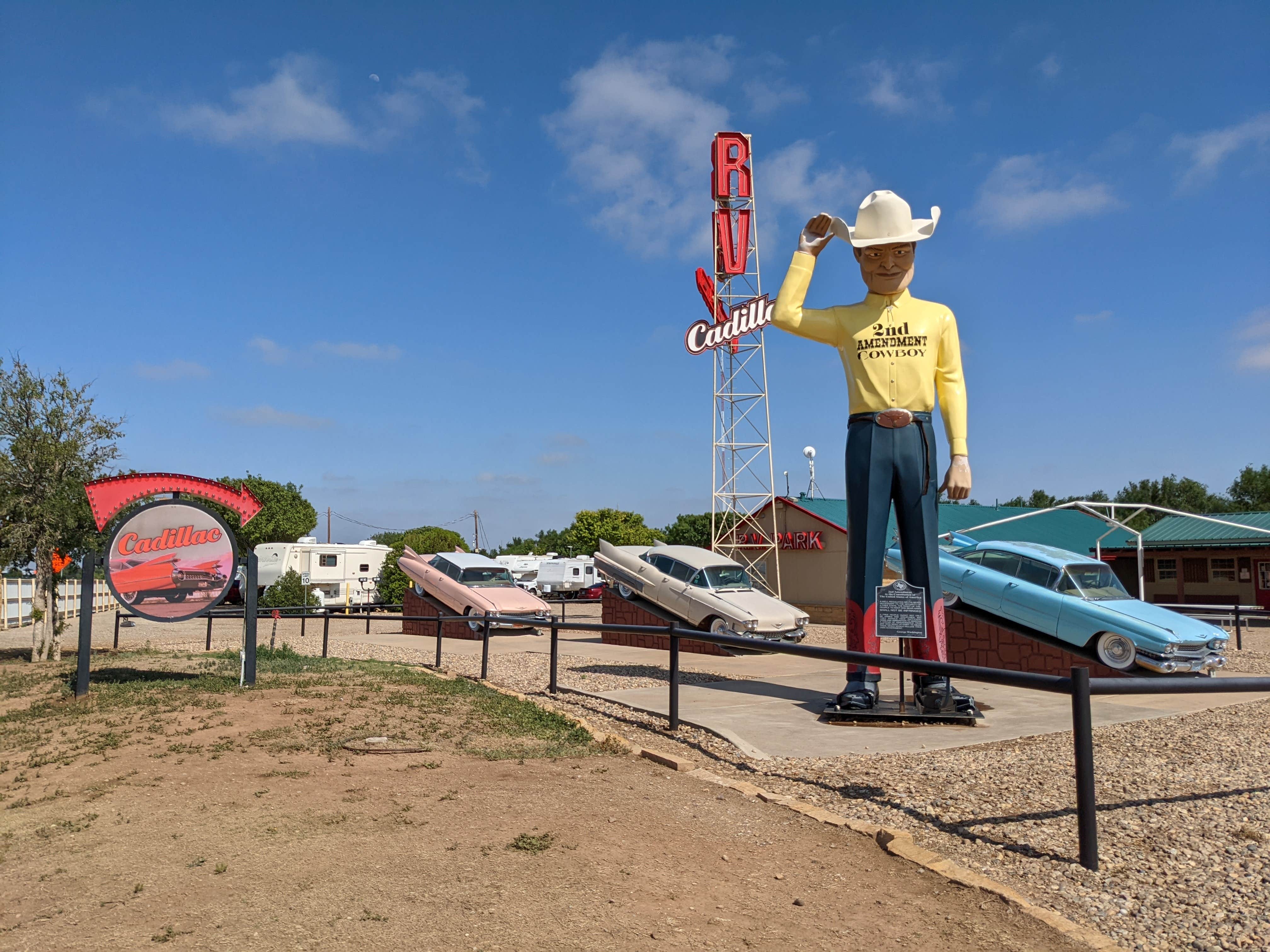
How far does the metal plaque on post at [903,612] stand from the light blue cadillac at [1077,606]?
104 inches

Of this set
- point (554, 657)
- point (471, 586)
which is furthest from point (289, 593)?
point (554, 657)

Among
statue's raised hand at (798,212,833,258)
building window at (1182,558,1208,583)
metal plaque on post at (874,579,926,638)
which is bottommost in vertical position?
metal plaque on post at (874,579,926,638)

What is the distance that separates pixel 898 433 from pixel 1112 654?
4.78 m

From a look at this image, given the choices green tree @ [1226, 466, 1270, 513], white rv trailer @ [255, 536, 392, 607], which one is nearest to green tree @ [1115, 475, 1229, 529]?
green tree @ [1226, 466, 1270, 513]

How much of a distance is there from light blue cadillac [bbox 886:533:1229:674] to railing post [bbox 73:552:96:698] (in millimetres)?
9296

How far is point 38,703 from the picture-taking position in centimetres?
888

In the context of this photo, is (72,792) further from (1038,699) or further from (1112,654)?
(1112,654)

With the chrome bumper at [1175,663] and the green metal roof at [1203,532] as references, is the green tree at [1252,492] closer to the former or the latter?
the green metal roof at [1203,532]

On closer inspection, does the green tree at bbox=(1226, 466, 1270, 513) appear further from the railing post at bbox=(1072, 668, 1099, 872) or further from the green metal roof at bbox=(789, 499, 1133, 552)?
the railing post at bbox=(1072, 668, 1099, 872)

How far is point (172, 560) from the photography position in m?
10.9

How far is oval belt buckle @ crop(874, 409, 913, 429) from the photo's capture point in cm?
831

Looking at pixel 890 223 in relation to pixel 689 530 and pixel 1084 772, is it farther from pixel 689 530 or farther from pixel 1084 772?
pixel 689 530

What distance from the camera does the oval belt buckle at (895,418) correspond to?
8312mm

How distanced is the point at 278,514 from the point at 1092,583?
52.6m
